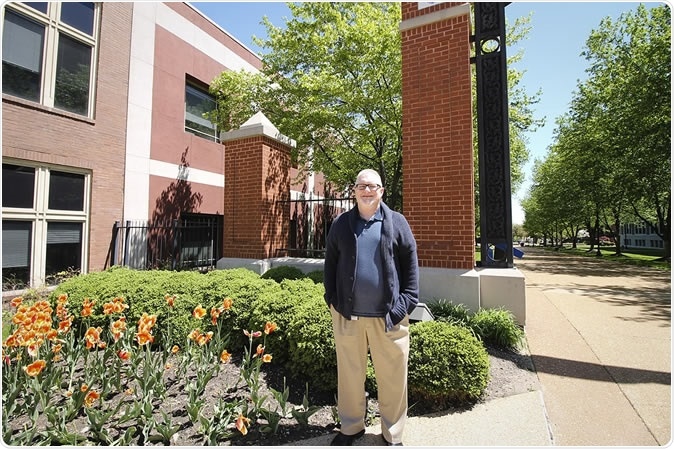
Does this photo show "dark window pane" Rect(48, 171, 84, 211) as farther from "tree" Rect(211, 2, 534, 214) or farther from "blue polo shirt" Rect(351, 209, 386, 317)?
"blue polo shirt" Rect(351, 209, 386, 317)

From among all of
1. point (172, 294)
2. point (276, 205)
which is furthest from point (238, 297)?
point (276, 205)

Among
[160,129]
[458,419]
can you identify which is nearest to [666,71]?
[458,419]

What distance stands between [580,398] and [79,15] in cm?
1303

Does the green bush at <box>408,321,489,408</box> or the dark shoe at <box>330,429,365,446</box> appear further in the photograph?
the green bush at <box>408,321,489,408</box>

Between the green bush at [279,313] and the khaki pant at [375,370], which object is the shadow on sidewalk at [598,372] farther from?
the green bush at [279,313]

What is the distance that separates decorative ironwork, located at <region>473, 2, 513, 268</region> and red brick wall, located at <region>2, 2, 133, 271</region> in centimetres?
945

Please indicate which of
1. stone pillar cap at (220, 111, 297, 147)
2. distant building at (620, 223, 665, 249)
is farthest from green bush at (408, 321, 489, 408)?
distant building at (620, 223, 665, 249)

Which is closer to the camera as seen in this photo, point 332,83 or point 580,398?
point 580,398

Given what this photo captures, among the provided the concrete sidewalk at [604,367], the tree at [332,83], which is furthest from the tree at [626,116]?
the concrete sidewalk at [604,367]

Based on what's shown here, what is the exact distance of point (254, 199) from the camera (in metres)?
6.64

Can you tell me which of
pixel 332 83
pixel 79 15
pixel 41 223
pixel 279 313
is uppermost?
pixel 79 15

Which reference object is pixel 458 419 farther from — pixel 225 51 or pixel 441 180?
pixel 225 51

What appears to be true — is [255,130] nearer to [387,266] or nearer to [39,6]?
[387,266]

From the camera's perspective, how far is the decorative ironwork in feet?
A: 16.8
